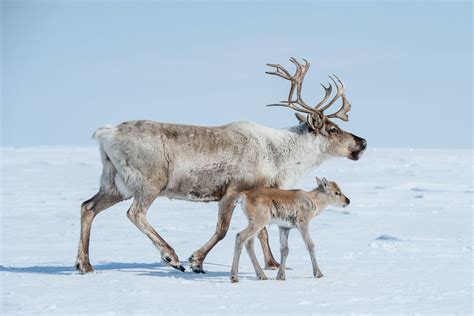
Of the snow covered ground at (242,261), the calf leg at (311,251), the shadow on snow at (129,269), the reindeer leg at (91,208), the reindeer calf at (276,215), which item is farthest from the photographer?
the reindeer leg at (91,208)

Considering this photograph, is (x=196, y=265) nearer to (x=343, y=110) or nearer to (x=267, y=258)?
(x=267, y=258)

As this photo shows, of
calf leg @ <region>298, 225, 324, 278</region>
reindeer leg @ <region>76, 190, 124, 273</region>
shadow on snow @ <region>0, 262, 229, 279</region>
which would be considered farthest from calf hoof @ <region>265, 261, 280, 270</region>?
reindeer leg @ <region>76, 190, 124, 273</region>

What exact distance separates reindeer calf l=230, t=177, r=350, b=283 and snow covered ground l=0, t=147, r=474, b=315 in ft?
0.70

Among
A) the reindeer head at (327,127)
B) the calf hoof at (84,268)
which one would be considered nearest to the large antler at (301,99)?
the reindeer head at (327,127)

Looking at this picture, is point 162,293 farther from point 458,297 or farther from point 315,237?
point 315,237

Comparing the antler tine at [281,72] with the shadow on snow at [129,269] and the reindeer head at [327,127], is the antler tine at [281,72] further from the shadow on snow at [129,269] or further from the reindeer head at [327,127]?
the shadow on snow at [129,269]

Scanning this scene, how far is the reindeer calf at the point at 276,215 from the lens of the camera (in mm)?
8031

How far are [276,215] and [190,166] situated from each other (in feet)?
4.25

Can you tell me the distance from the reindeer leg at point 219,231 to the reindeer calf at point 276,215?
1.86ft

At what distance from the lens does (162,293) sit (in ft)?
23.9

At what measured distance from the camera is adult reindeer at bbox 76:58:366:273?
873 cm

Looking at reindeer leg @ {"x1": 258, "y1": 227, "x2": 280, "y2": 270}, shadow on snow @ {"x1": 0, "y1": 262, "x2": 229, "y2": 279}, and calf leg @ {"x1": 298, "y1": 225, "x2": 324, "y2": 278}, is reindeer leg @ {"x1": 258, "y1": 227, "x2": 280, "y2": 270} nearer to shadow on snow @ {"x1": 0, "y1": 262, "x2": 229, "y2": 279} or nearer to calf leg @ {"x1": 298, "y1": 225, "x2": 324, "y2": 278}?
shadow on snow @ {"x1": 0, "y1": 262, "x2": 229, "y2": 279}

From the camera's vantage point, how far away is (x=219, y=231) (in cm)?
885

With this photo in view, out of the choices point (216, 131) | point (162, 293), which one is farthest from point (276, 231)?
point (162, 293)
